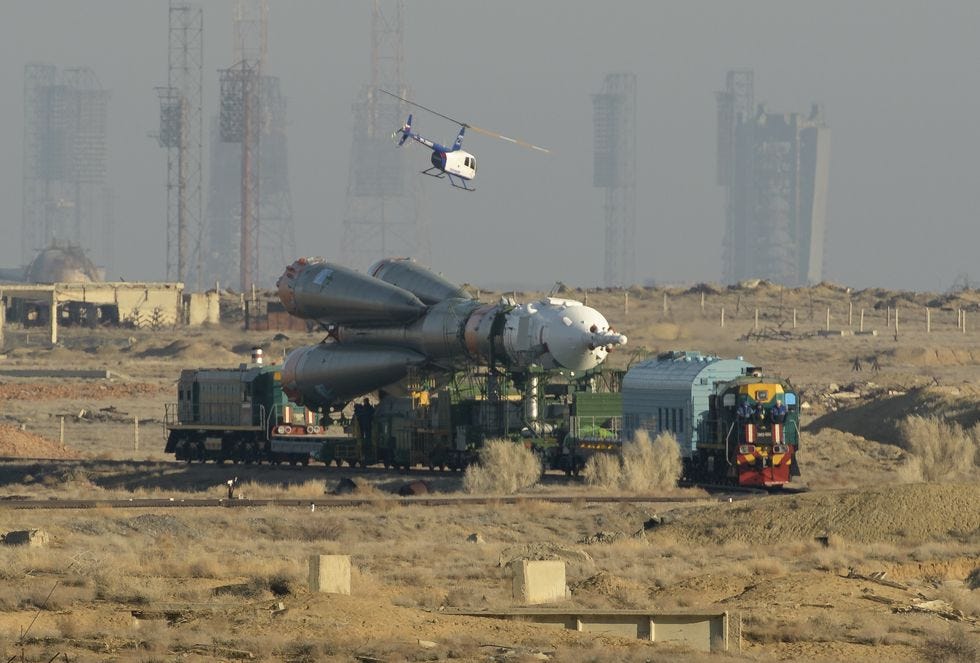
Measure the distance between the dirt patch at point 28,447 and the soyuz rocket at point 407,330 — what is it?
10386 mm

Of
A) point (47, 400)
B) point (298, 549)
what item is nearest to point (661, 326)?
point (47, 400)

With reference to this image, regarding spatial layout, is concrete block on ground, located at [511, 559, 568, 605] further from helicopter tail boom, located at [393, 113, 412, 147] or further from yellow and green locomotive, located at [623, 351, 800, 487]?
helicopter tail boom, located at [393, 113, 412, 147]

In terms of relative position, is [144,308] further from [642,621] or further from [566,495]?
[642,621]

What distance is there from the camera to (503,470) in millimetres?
56406

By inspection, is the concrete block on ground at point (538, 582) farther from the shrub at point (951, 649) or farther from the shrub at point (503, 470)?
the shrub at point (503, 470)

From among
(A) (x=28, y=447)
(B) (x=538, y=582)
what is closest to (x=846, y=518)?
(B) (x=538, y=582)

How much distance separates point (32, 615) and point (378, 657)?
607cm

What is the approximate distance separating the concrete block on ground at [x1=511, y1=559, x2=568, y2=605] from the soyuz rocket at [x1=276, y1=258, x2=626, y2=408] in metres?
29.3

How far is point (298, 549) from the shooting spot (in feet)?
127

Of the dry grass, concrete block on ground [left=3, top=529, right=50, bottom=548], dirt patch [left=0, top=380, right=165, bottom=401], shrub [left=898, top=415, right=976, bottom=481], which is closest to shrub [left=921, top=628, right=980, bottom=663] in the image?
concrete block on ground [left=3, top=529, right=50, bottom=548]

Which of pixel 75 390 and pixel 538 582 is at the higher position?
pixel 75 390

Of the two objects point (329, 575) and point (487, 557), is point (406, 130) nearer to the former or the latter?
point (487, 557)

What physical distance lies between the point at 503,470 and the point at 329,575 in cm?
2679

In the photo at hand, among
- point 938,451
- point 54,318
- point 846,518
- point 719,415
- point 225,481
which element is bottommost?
point 225,481
